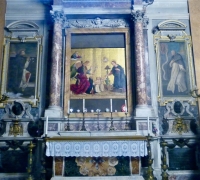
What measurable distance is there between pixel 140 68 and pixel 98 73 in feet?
4.30

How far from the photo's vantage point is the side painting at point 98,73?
28.1 ft

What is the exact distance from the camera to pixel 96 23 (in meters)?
9.16

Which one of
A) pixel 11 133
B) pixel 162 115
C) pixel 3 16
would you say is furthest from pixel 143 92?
pixel 3 16

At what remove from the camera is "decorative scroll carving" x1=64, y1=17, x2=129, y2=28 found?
9148mm

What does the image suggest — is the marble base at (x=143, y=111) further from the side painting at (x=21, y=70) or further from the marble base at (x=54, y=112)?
the side painting at (x=21, y=70)

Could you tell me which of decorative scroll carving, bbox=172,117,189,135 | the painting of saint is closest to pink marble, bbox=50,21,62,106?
the painting of saint

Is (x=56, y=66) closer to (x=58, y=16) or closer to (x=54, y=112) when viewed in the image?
(x=54, y=112)

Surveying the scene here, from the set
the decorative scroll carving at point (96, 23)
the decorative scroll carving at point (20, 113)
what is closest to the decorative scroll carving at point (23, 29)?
the decorative scroll carving at point (96, 23)

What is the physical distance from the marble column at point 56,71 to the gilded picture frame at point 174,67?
3015 millimetres

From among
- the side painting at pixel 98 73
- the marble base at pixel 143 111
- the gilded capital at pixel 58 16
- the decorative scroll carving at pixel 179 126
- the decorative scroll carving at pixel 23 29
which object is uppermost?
the gilded capital at pixel 58 16

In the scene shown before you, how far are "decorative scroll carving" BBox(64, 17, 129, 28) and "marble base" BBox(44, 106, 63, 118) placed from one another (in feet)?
8.97

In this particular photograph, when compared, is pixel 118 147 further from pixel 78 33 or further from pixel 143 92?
pixel 78 33

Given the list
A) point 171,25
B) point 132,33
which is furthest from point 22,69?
point 171,25

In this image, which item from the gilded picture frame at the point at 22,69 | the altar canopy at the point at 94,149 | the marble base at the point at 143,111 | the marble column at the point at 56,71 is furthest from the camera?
the gilded picture frame at the point at 22,69
